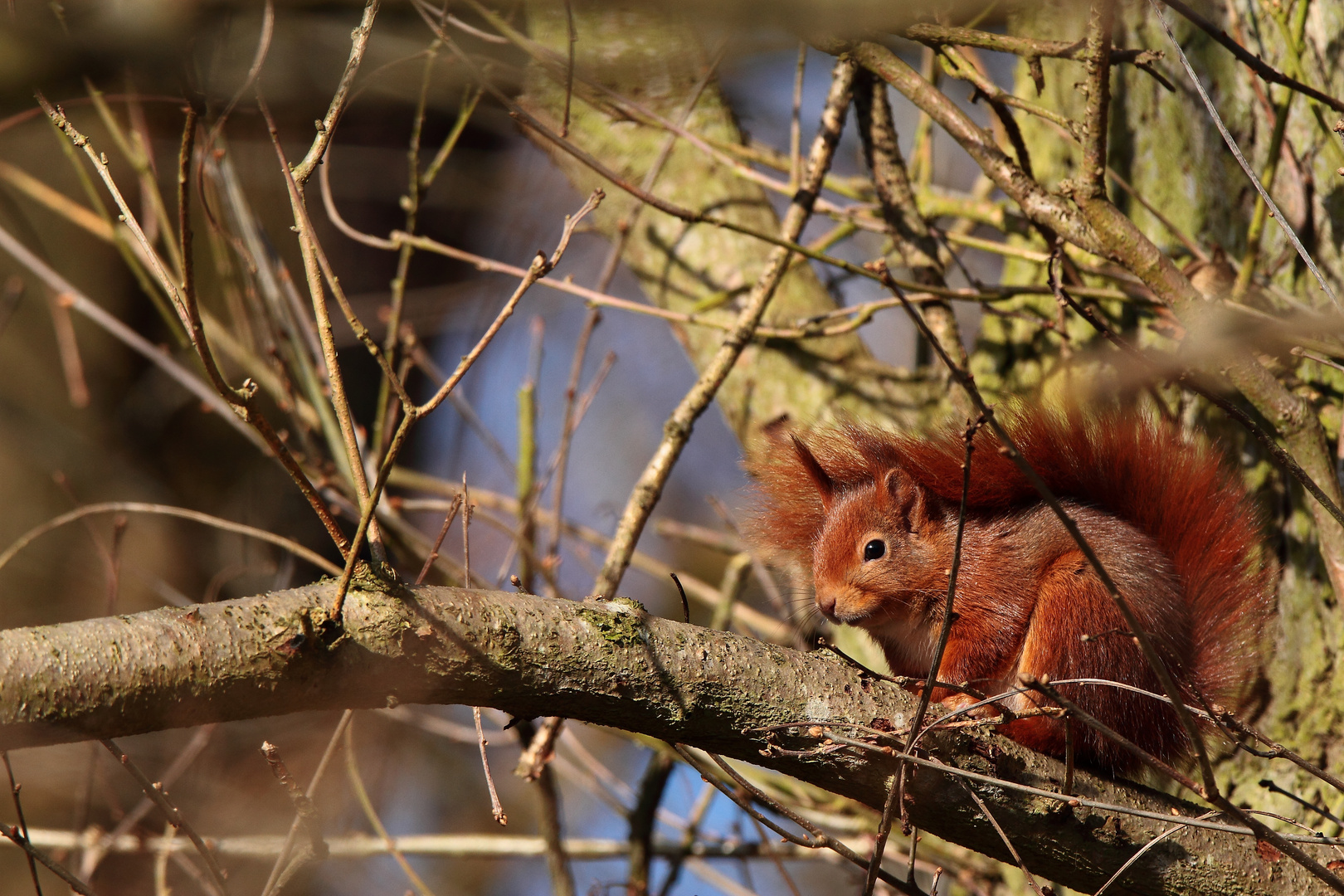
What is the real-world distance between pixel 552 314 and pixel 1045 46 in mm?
4150

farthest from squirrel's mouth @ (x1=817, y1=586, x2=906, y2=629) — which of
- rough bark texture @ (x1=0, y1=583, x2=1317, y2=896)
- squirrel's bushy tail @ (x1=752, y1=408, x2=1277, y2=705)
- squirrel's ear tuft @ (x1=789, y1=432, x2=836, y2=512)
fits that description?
rough bark texture @ (x1=0, y1=583, x2=1317, y2=896)

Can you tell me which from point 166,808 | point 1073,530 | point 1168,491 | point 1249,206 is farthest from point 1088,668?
point 166,808

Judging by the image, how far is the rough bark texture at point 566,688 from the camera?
966 millimetres

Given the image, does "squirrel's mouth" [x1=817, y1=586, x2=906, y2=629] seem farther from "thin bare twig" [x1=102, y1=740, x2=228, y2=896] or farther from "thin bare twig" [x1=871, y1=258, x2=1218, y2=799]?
"thin bare twig" [x1=102, y1=740, x2=228, y2=896]

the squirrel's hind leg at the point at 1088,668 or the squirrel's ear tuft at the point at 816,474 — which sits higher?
the squirrel's ear tuft at the point at 816,474

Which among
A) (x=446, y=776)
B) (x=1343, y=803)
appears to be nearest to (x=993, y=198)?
(x=1343, y=803)

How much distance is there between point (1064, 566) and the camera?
67.7 inches

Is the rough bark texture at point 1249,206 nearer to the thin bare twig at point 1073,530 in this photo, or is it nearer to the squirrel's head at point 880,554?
the squirrel's head at point 880,554

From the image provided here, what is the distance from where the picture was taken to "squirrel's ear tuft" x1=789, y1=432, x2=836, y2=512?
6.34ft

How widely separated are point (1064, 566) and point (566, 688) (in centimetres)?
95

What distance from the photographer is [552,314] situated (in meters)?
5.57

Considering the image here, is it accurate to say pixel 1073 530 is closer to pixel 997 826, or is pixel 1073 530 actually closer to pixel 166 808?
pixel 997 826

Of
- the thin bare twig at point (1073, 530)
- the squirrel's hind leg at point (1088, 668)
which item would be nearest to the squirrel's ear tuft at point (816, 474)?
the squirrel's hind leg at point (1088, 668)

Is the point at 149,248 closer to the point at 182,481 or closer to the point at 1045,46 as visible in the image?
the point at 1045,46
